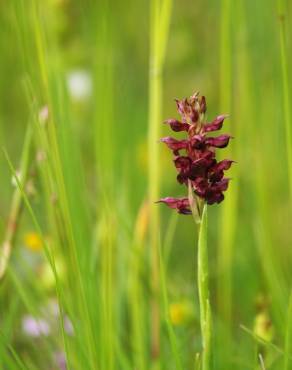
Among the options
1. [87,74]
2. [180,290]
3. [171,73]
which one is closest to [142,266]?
[180,290]

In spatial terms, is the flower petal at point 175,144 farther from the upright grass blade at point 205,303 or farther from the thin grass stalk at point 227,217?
the thin grass stalk at point 227,217

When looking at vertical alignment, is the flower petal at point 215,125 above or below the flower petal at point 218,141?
above

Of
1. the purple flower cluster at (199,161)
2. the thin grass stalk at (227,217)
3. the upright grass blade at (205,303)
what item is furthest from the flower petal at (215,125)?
the thin grass stalk at (227,217)

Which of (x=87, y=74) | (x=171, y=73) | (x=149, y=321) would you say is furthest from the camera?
(x=171, y=73)

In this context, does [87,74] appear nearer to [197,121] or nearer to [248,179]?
[248,179]

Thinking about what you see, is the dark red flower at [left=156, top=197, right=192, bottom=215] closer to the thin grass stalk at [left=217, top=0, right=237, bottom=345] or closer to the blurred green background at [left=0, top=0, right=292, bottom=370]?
the blurred green background at [left=0, top=0, right=292, bottom=370]

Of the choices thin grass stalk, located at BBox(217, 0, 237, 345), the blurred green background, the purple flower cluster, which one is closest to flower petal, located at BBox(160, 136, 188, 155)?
the purple flower cluster
